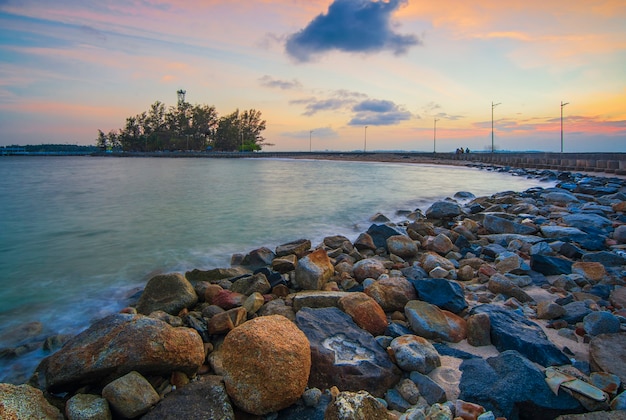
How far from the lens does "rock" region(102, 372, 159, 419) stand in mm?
2072

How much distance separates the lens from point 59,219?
11.2m

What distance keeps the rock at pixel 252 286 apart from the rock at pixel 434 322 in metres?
1.53

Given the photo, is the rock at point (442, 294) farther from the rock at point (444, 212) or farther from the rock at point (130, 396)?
the rock at point (444, 212)

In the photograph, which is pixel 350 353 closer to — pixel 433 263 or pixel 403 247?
pixel 433 263

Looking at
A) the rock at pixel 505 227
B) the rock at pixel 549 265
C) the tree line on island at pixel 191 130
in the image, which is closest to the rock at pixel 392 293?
the rock at pixel 549 265

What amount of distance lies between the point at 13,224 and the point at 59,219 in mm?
1096

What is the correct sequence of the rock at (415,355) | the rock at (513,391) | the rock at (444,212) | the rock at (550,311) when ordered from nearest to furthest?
the rock at (513,391) < the rock at (415,355) < the rock at (550,311) < the rock at (444,212)

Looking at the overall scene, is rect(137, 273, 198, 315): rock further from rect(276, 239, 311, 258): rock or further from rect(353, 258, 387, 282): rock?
rect(276, 239, 311, 258): rock

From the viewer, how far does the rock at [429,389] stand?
2197 mm

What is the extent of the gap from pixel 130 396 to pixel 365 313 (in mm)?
1735

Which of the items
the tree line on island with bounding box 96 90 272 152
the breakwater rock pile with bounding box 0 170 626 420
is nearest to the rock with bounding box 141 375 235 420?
the breakwater rock pile with bounding box 0 170 626 420

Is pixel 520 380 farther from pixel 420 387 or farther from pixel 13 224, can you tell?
pixel 13 224

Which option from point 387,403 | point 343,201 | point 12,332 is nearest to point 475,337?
point 387,403

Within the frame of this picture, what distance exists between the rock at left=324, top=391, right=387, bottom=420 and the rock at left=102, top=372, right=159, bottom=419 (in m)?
1.06
